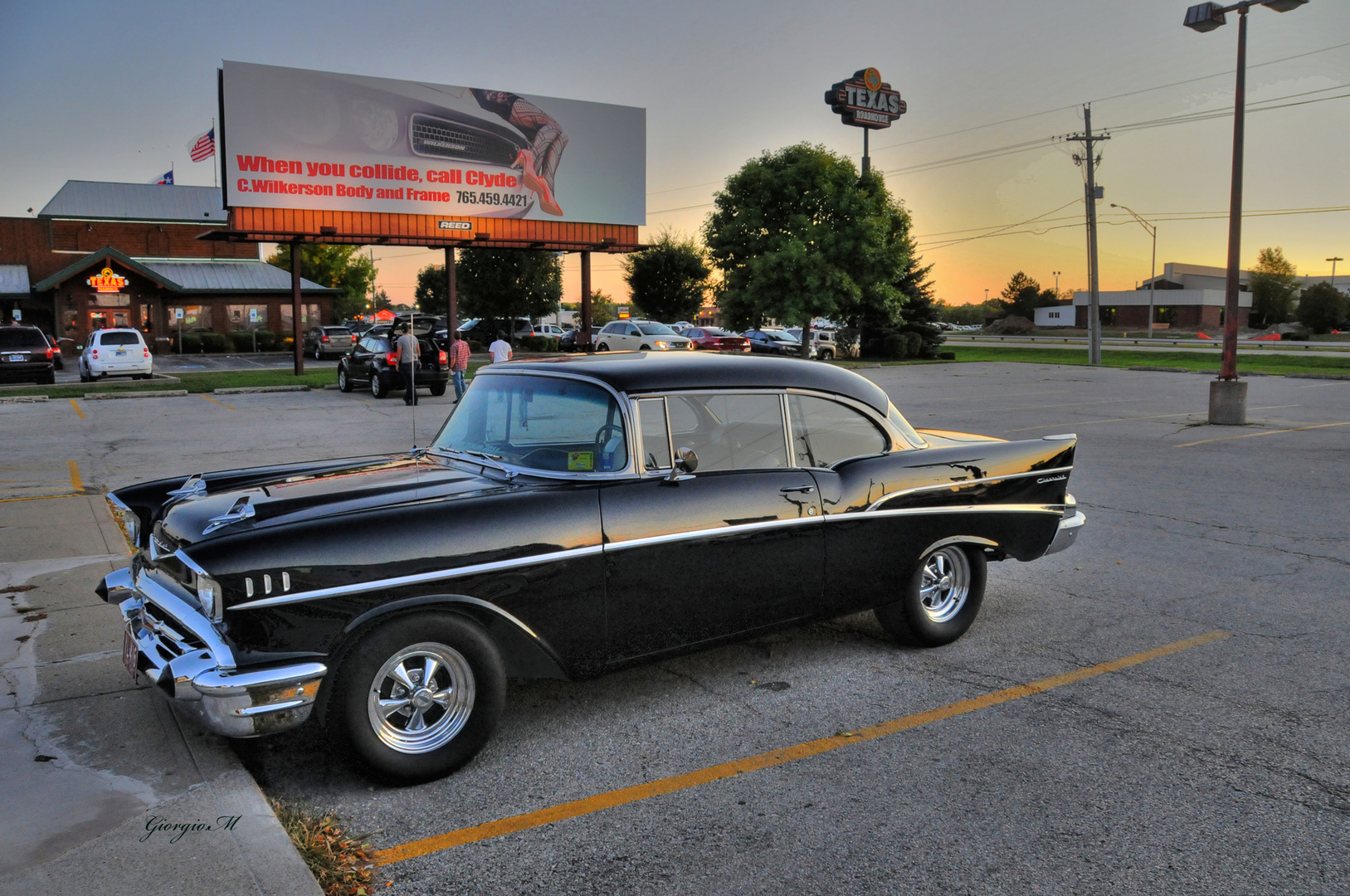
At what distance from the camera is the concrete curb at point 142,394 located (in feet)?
73.4

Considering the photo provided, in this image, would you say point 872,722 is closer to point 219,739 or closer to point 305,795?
point 305,795

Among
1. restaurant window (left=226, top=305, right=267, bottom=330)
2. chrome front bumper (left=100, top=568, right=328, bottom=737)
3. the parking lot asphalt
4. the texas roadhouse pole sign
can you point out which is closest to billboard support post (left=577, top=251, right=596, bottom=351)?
the texas roadhouse pole sign

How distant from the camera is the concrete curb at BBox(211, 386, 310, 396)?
80.7 ft

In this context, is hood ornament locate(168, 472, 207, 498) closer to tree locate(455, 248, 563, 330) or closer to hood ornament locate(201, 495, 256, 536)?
hood ornament locate(201, 495, 256, 536)

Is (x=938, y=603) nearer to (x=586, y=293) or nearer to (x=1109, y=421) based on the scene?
(x=1109, y=421)

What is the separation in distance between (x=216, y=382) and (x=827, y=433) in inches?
1037

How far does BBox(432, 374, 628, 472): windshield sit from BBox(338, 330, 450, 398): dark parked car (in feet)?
52.4

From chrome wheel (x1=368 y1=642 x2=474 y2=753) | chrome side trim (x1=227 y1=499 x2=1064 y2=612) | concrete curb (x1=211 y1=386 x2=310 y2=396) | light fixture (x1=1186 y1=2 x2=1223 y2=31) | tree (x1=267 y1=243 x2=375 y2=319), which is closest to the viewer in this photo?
chrome side trim (x1=227 y1=499 x2=1064 y2=612)

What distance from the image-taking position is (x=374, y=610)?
11.5ft

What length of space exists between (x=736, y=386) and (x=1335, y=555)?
585cm

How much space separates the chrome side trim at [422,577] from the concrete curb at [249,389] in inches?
922

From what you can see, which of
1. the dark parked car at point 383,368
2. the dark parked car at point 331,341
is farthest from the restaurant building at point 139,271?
the dark parked car at point 383,368

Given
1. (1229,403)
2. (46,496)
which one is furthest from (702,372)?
(1229,403)

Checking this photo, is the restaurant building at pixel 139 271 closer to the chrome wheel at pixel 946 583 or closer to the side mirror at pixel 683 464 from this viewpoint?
the chrome wheel at pixel 946 583
